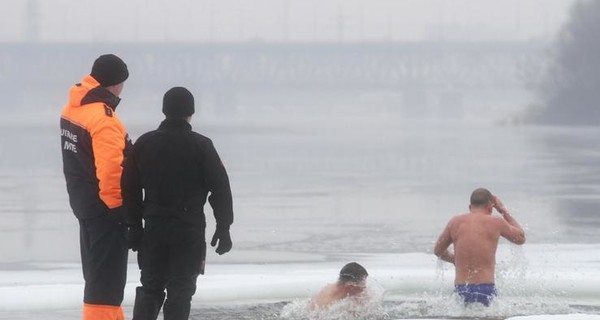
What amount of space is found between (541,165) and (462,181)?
7.98m

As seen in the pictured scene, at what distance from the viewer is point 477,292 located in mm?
9484

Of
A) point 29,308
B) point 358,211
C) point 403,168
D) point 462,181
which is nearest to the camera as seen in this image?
point 29,308

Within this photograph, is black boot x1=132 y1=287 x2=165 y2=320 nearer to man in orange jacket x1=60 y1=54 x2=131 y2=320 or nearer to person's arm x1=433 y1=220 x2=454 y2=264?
man in orange jacket x1=60 y1=54 x2=131 y2=320

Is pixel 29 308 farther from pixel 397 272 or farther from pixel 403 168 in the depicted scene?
pixel 403 168

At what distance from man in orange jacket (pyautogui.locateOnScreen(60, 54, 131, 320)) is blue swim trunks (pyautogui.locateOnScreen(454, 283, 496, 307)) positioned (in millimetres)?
2720

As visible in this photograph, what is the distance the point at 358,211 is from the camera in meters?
19.3

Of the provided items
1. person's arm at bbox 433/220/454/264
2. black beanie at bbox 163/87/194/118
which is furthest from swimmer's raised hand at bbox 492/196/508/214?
black beanie at bbox 163/87/194/118

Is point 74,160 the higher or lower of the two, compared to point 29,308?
higher

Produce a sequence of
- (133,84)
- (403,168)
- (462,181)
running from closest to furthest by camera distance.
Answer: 1. (462,181)
2. (403,168)
3. (133,84)

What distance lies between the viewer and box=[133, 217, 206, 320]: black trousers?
7395 mm

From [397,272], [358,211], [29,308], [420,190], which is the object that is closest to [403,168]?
[420,190]

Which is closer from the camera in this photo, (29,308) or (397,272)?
(29,308)

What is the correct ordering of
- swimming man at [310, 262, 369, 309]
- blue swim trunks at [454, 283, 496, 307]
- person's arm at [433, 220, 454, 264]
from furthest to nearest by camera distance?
person's arm at [433, 220, 454, 264] < swimming man at [310, 262, 369, 309] < blue swim trunks at [454, 283, 496, 307]

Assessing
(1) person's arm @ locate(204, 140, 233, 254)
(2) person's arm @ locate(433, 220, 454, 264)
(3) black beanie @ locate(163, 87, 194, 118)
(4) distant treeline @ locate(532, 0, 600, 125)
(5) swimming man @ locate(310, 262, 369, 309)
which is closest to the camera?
(1) person's arm @ locate(204, 140, 233, 254)
